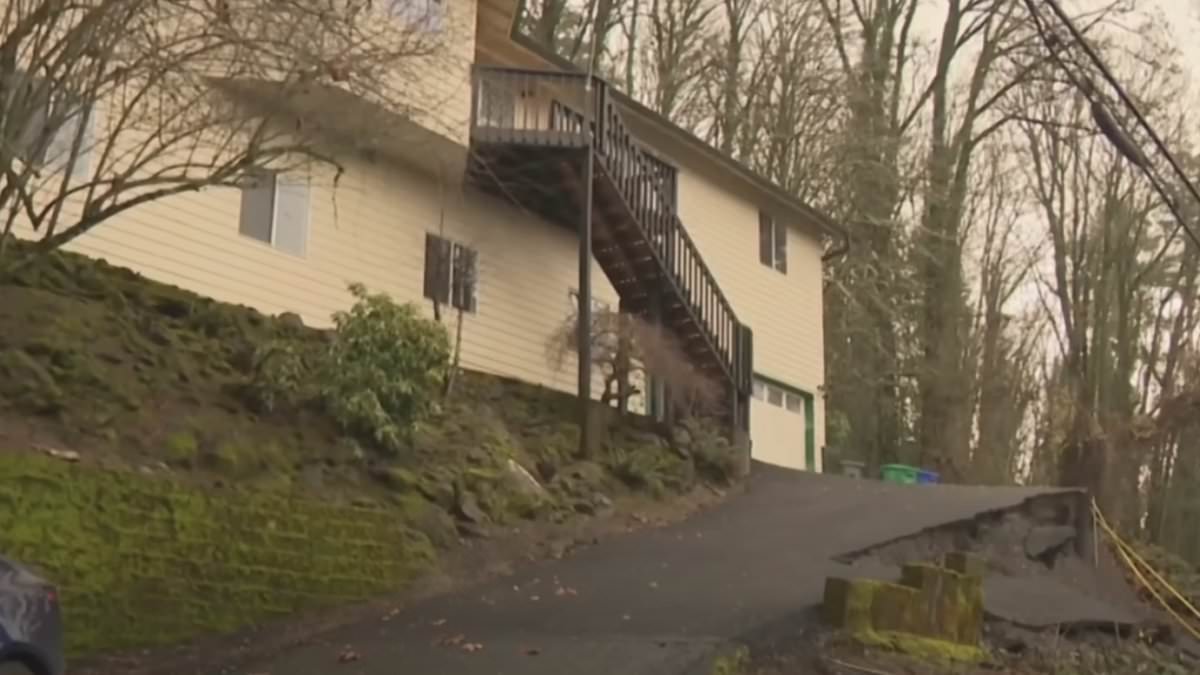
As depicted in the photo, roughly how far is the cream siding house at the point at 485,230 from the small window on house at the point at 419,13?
227 mm

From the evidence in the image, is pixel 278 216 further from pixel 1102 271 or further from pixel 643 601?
pixel 1102 271

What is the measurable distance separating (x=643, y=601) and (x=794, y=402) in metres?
Answer: 13.5

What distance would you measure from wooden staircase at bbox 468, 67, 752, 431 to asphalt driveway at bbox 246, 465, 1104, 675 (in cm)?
280

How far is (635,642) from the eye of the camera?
951 centimetres

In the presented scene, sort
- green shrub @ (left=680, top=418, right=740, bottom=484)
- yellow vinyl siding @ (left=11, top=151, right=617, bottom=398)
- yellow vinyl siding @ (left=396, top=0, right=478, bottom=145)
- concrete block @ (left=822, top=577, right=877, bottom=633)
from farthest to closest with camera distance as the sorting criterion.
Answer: green shrub @ (left=680, top=418, right=740, bottom=484) → yellow vinyl siding @ (left=11, top=151, right=617, bottom=398) → yellow vinyl siding @ (left=396, top=0, right=478, bottom=145) → concrete block @ (left=822, top=577, right=877, bottom=633)

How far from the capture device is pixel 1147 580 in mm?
17188

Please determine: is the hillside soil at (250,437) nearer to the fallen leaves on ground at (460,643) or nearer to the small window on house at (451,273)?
the fallen leaves on ground at (460,643)

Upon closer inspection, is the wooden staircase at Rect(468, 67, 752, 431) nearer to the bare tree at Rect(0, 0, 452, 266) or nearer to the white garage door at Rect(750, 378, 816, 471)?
the white garage door at Rect(750, 378, 816, 471)

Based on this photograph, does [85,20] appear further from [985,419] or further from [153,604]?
[985,419]

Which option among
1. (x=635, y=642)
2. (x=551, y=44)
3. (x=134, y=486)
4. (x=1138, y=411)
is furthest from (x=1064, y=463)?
(x=134, y=486)

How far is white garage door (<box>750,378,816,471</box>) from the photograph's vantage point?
2245cm

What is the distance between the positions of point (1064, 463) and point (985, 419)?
9280 mm

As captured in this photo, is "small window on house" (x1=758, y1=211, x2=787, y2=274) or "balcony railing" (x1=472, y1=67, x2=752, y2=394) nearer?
"balcony railing" (x1=472, y1=67, x2=752, y2=394)

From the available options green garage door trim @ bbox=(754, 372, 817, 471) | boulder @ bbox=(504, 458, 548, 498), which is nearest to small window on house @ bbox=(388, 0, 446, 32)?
boulder @ bbox=(504, 458, 548, 498)
